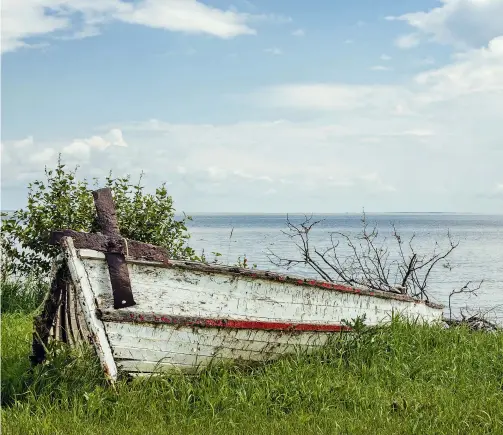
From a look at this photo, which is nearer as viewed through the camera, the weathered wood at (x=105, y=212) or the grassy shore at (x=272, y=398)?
the grassy shore at (x=272, y=398)

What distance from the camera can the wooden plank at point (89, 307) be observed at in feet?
19.5

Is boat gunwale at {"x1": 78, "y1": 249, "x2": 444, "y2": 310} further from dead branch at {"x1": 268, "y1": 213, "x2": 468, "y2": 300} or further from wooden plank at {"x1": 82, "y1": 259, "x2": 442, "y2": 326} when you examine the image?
dead branch at {"x1": 268, "y1": 213, "x2": 468, "y2": 300}

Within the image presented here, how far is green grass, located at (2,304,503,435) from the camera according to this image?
5750mm

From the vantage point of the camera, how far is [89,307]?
19.5 feet

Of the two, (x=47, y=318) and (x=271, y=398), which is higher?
(x=47, y=318)

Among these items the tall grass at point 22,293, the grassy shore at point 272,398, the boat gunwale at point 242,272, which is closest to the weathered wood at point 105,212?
the boat gunwale at point 242,272

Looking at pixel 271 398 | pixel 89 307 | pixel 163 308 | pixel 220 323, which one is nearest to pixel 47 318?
pixel 89 307

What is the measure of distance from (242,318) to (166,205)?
5.37 meters

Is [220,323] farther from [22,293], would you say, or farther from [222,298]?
[22,293]

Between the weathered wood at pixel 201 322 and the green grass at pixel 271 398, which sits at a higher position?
the weathered wood at pixel 201 322

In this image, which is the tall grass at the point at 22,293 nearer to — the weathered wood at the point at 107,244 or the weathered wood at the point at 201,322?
the weathered wood at the point at 107,244

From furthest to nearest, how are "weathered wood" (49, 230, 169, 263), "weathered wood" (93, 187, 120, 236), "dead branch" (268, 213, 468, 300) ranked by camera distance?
1. "dead branch" (268, 213, 468, 300)
2. "weathered wood" (93, 187, 120, 236)
3. "weathered wood" (49, 230, 169, 263)

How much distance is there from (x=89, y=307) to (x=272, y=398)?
1.88 m

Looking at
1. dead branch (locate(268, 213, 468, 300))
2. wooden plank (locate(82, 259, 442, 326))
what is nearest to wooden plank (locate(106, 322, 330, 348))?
wooden plank (locate(82, 259, 442, 326))
